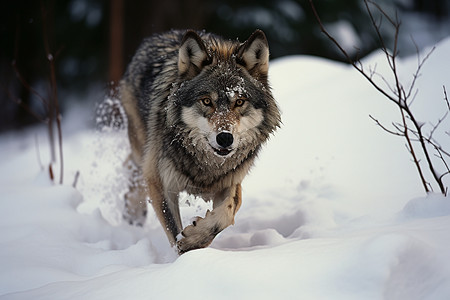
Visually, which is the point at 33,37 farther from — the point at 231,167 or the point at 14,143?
the point at 231,167

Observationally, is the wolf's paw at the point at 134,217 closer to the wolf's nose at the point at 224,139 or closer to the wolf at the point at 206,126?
the wolf at the point at 206,126

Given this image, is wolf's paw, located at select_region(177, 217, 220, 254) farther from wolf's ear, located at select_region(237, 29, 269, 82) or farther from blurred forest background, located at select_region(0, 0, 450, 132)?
blurred forest background, located at select_region(0, 0, 450, 132)

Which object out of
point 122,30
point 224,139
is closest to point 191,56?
point 224,139

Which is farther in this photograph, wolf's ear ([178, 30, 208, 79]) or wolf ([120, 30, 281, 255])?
wolf's ear ([178, 30, 208, 79])

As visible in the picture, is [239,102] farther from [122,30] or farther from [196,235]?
[122,30]

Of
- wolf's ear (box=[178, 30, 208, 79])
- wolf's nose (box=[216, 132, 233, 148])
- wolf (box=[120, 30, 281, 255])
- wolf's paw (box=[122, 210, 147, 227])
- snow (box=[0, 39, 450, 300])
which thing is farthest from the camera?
wolf's paw (box=[122, 210, 147, 227])

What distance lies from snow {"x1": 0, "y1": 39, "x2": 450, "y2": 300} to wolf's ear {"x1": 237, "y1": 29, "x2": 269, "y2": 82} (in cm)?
82

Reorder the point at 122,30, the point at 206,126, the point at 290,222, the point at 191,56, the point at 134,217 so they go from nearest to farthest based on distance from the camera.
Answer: the point at 206,126
the point at 191,56
the point at 290,222
the point at 134,217
the point at 122,30

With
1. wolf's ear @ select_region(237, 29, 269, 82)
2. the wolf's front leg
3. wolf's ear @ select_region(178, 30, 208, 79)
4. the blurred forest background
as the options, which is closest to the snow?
the wolf's front leg

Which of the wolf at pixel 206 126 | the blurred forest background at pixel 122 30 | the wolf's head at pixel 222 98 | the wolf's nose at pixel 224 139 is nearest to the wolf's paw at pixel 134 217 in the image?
Answer: the wolf at pixel 206 126

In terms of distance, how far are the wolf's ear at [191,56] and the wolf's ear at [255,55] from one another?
0.27 metres

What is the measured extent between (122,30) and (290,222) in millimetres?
7669

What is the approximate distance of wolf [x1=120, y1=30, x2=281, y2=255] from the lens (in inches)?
123

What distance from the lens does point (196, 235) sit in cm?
309
